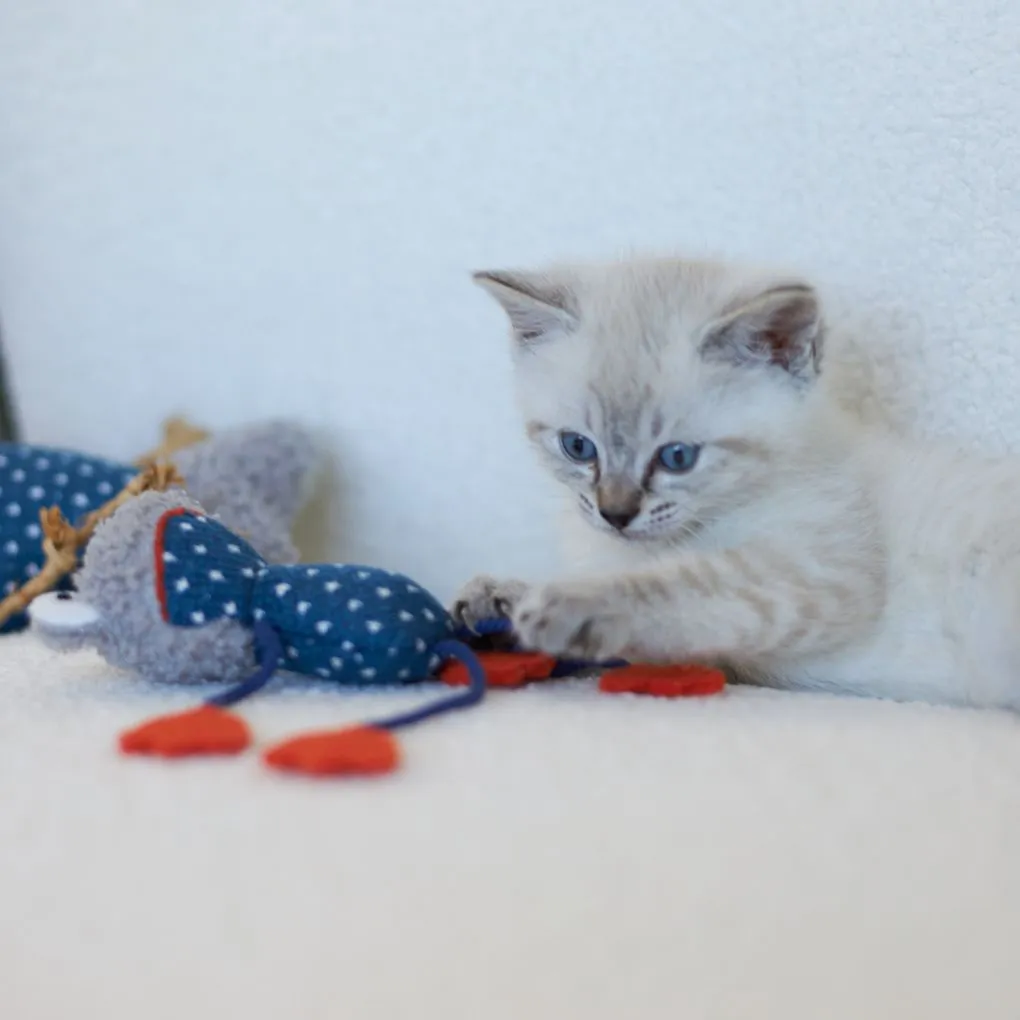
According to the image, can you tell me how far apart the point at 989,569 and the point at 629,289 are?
0.43 m

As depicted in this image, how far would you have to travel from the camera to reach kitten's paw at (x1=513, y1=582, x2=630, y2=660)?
34.7 inches

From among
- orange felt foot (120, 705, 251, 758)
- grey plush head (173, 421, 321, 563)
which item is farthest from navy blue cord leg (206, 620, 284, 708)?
grey plush head (173, 421, 321, 563)

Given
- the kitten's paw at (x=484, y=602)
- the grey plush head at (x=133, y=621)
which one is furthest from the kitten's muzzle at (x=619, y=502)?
the grey plush head at (x=133, y=621)

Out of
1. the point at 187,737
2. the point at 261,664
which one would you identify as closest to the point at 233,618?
the point at 261,664

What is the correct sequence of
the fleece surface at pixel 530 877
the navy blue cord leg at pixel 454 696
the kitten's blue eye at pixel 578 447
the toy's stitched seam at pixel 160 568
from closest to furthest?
the fleece surface at pixel 530 877, the navy blue cord leg at pixel 454 696, the toy's stitched seam at pixel 160 568, the kitten's blue eye at pixel 578 447

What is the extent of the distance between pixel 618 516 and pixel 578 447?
0.10 m

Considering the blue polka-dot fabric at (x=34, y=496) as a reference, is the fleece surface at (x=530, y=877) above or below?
below

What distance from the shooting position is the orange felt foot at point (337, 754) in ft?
2.32

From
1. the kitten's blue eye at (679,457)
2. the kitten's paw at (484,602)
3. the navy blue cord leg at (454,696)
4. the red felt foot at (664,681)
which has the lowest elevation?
the red felt foot at (664,681)

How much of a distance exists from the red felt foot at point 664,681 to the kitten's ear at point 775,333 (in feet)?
0.96

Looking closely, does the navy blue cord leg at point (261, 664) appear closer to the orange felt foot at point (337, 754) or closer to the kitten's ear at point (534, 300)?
the orange felt foot at point (337, 754)

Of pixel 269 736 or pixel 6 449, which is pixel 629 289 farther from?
pixel 6 449

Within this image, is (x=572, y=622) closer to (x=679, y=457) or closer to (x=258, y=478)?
(x=679, y=457)

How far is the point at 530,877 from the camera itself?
593 mm
